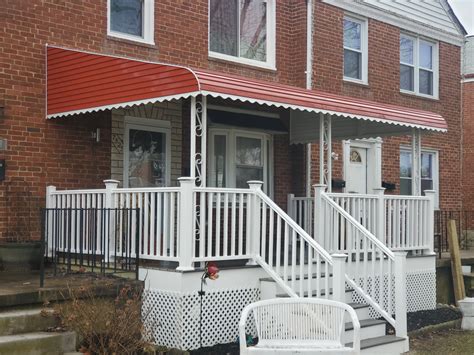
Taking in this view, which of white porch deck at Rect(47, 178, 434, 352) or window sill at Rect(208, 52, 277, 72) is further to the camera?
window sill at Rect(208, 52, 277, 72)

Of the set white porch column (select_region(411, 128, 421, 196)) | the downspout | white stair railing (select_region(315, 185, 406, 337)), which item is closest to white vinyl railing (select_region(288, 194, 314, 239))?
the downspout

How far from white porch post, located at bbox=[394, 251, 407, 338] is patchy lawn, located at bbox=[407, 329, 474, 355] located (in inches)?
11.9

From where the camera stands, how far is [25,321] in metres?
6.73

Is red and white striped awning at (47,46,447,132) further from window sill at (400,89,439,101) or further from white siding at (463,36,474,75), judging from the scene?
white siding at (463,36,474,75)

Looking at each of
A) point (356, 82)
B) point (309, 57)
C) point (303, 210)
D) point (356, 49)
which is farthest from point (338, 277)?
point (356, 49)

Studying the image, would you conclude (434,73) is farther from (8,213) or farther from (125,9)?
(8,213)

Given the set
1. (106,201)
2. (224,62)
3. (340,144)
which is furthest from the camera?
(340,144)

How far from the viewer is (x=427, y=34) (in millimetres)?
16656

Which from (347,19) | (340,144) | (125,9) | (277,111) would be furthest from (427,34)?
(125,9)

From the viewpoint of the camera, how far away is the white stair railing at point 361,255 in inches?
344

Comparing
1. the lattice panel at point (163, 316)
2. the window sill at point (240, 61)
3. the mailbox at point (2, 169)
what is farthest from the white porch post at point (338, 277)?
the window sill at point (240, 61)

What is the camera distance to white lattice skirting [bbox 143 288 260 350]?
7867 millimetres

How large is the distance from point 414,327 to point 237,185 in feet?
14.4

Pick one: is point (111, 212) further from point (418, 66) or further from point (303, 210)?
point (418, 66)
